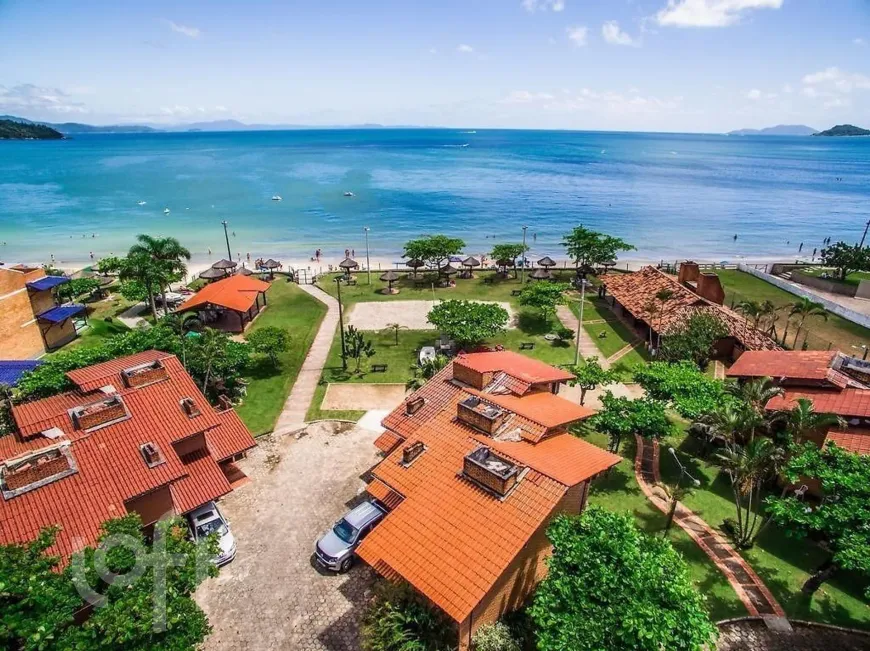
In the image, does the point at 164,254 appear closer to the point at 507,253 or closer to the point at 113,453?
the point at 113,453

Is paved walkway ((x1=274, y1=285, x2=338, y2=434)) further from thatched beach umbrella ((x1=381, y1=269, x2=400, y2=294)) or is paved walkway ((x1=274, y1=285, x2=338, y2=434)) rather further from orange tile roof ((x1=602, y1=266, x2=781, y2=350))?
orange tile roof ((x1=602, y1=266, x2=781, y2=350))

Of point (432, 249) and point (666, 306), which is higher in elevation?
point (432, 249)

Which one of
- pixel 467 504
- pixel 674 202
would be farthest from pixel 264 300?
pixel 674 202

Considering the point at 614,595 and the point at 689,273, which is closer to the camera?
the point at 614,595

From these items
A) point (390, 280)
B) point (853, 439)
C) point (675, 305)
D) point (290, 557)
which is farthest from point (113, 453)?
point (675, 305)

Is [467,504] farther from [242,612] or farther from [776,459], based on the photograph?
[776,459]

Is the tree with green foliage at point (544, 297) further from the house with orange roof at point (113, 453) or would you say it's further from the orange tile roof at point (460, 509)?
the house with orange roof at point (113, 453)
